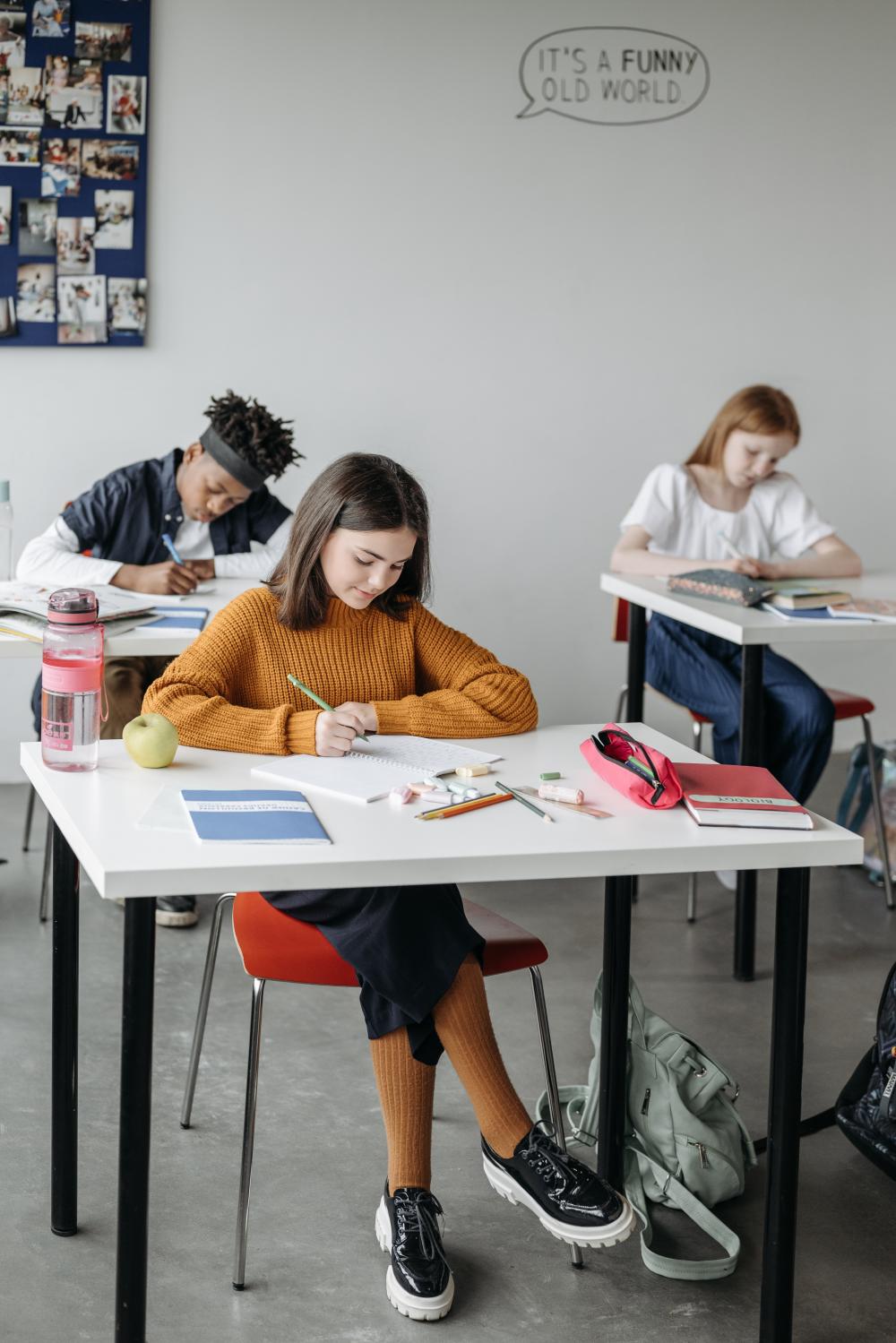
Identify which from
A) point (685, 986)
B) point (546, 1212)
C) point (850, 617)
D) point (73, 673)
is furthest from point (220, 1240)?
point (850, 617)

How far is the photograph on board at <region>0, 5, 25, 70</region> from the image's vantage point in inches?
152

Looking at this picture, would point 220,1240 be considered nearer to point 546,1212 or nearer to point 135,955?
point 546,1212

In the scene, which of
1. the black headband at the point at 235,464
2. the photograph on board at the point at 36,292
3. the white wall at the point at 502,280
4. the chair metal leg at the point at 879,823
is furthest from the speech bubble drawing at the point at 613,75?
the chair metal leg at the point at 879,823

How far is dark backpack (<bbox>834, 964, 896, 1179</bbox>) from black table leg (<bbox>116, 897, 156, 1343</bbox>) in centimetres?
109

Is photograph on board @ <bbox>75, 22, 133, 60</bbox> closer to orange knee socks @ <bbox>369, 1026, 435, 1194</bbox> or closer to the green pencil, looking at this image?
the green pencil

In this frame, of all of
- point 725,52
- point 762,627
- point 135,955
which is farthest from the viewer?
point 725,52

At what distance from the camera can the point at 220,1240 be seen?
77.3 inches

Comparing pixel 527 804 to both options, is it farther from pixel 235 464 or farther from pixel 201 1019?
pixel 235 464

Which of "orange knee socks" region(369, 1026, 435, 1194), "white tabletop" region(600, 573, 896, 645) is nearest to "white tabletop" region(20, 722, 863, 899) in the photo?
"orange knee socks" region(369, 1026, 435, 1194)

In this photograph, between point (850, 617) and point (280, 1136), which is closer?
point (280, 1136)

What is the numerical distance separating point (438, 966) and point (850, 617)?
4.94ft

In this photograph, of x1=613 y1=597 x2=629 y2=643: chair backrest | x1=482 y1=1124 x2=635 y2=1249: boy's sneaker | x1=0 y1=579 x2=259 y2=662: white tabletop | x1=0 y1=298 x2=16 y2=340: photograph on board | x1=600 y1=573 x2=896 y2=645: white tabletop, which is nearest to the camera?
x1=482 y1=1124 x2=635 y2=1249: boy's sneaker

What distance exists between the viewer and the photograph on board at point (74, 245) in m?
3.97

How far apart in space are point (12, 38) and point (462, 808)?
3088 mm
